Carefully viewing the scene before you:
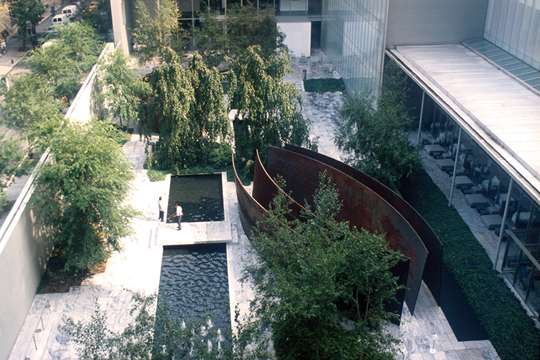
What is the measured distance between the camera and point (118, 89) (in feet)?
83.1

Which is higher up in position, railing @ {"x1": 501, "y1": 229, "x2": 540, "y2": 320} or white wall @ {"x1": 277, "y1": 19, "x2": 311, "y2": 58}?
white wall @ {"x1": 277, "y1": 19, "x2": 311, "y2": 58}

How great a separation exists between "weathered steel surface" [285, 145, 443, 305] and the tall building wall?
9186 mm

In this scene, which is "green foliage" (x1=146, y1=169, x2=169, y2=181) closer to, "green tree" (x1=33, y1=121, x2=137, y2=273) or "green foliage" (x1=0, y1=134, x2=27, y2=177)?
"green foliage" (x1=0, y1=134, x2=27, y2=177)

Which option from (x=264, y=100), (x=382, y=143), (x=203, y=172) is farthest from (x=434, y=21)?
(x=203, y=172)

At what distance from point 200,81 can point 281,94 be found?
3.60 m

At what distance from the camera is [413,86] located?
2517cm

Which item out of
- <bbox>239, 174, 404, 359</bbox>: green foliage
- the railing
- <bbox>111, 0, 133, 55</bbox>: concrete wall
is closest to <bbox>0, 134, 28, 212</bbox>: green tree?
<bbox>239, 174, 404, 359</bbox>: green foliage

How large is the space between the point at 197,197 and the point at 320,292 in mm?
12178

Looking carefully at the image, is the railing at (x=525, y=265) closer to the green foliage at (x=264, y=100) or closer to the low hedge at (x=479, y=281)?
the low hedge at (x=479, y=281)

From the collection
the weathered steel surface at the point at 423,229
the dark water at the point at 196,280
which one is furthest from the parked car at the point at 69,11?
the weathered steel surface at the point at 423,229

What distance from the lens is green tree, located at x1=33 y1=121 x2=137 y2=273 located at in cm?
1534

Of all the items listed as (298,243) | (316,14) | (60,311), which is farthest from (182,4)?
(298,243)

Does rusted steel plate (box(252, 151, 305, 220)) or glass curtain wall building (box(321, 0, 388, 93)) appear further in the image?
glass curtain wall building (box(321, 0, 388, 93))

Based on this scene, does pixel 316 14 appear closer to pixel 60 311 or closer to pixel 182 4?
pixel 182 4
